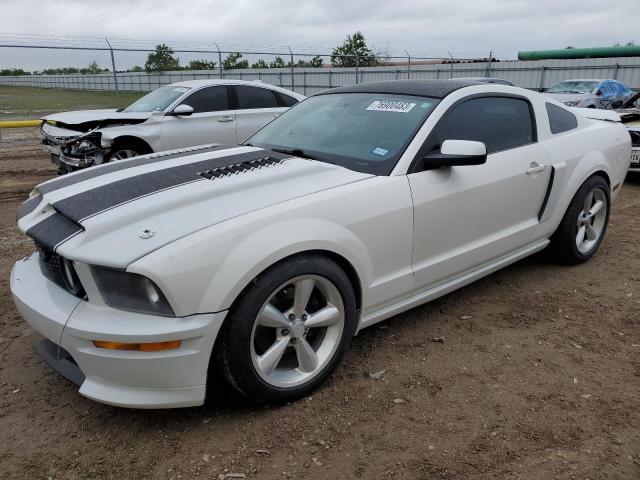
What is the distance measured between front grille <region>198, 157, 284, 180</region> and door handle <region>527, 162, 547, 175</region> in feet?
5.77

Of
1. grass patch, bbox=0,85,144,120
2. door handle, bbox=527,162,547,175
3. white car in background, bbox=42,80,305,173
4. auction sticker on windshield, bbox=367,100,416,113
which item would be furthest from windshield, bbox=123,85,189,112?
grass patch, bbox=0,85,144,120

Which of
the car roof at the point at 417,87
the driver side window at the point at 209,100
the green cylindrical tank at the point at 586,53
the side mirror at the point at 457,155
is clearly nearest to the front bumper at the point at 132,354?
the side mirror at the point at 457,155

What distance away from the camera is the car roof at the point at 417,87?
11.0ft

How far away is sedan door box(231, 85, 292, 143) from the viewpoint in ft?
26.2

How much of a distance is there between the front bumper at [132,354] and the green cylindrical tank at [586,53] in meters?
35.7

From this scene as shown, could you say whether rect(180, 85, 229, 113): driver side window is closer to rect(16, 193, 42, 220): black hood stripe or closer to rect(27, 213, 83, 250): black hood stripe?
rect(16, 193, 42, 220): black hood stripe

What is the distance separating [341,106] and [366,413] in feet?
6.75

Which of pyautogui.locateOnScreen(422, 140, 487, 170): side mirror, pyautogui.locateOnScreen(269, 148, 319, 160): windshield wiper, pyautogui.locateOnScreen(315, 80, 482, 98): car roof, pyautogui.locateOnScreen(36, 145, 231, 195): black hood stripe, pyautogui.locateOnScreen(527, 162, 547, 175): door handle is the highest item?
pyautogui.locateOnScreen(315, 80, 482, 98): car roof

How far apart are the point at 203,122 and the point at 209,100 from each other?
40 cm

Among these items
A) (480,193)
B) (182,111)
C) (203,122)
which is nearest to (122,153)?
(182,111)

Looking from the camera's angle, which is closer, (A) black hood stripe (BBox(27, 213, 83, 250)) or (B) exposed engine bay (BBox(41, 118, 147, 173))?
(A) black hood stripe (BBox(27, 213, 83, 250))

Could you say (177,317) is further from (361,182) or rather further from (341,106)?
(341,106)

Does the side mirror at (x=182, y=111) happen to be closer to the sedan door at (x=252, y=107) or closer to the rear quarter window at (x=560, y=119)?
the sedan door at (x=252, y=107)

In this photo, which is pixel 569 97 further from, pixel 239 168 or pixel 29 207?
pixel 29 207
